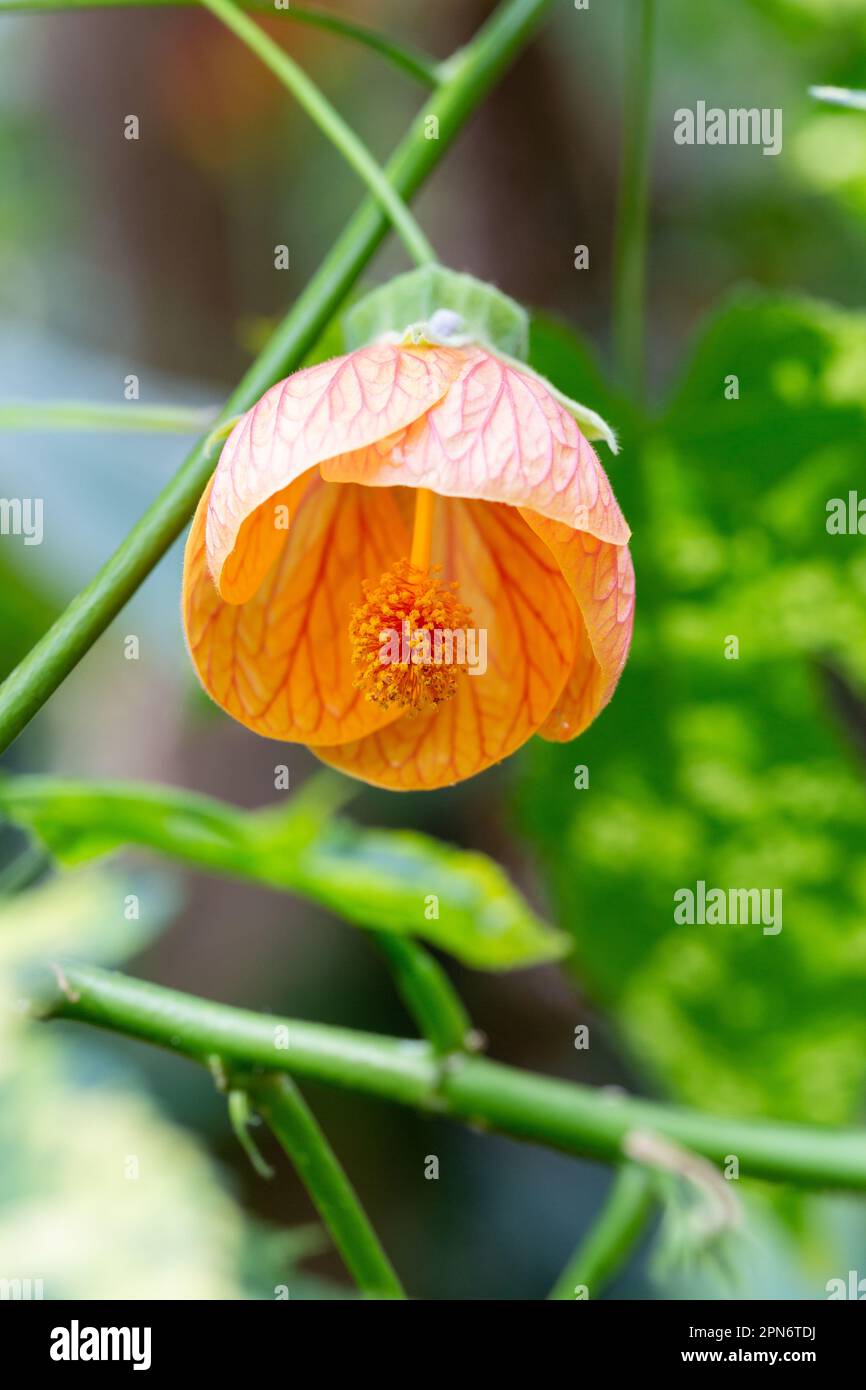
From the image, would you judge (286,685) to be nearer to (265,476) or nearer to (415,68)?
(265,476)

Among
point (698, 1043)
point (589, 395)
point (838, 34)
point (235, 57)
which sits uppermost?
point (235, 57)

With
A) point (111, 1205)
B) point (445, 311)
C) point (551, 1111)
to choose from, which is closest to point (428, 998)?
point (551, 1111)

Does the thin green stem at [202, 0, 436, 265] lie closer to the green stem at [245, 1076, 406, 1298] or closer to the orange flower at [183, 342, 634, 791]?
the orange flower at [183, 342, 634, 791]

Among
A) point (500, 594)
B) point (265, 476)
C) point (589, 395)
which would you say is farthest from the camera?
point (589, 395)

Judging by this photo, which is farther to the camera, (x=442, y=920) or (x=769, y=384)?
(x=769, y=384)

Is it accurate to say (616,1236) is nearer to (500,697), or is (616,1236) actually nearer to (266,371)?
(500,697)
